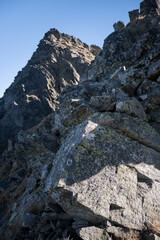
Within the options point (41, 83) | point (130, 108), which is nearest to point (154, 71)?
point (130, 108)

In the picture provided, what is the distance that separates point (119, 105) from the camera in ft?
27.4

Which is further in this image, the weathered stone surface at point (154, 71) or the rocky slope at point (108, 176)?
the weathered stone surface at point (154, 71)

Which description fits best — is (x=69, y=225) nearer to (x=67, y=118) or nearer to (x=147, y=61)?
(x=67, y=118)

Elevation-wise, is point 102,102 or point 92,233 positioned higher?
point 102,102

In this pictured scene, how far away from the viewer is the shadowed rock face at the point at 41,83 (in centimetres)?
5083

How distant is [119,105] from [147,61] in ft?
18.4

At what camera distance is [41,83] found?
56.5m

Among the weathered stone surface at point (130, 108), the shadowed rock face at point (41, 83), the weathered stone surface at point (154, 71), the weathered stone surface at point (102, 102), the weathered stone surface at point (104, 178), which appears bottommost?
the weathered stone surface at point (104, 178)

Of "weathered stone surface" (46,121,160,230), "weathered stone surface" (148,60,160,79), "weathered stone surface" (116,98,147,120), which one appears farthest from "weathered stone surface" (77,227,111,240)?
"weathered stone surface" (148,60,160,79)

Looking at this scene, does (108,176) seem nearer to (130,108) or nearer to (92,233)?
(92,233)

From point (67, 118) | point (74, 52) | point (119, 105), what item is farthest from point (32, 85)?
point (119, 105)

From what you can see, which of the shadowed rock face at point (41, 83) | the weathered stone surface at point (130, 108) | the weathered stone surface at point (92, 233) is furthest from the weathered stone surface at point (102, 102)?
the shadowed rock face at point (41, 83)

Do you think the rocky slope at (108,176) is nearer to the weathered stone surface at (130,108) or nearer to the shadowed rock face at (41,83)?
the weathered stone surface at (130,108)

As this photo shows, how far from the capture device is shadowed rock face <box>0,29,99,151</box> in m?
50.8
